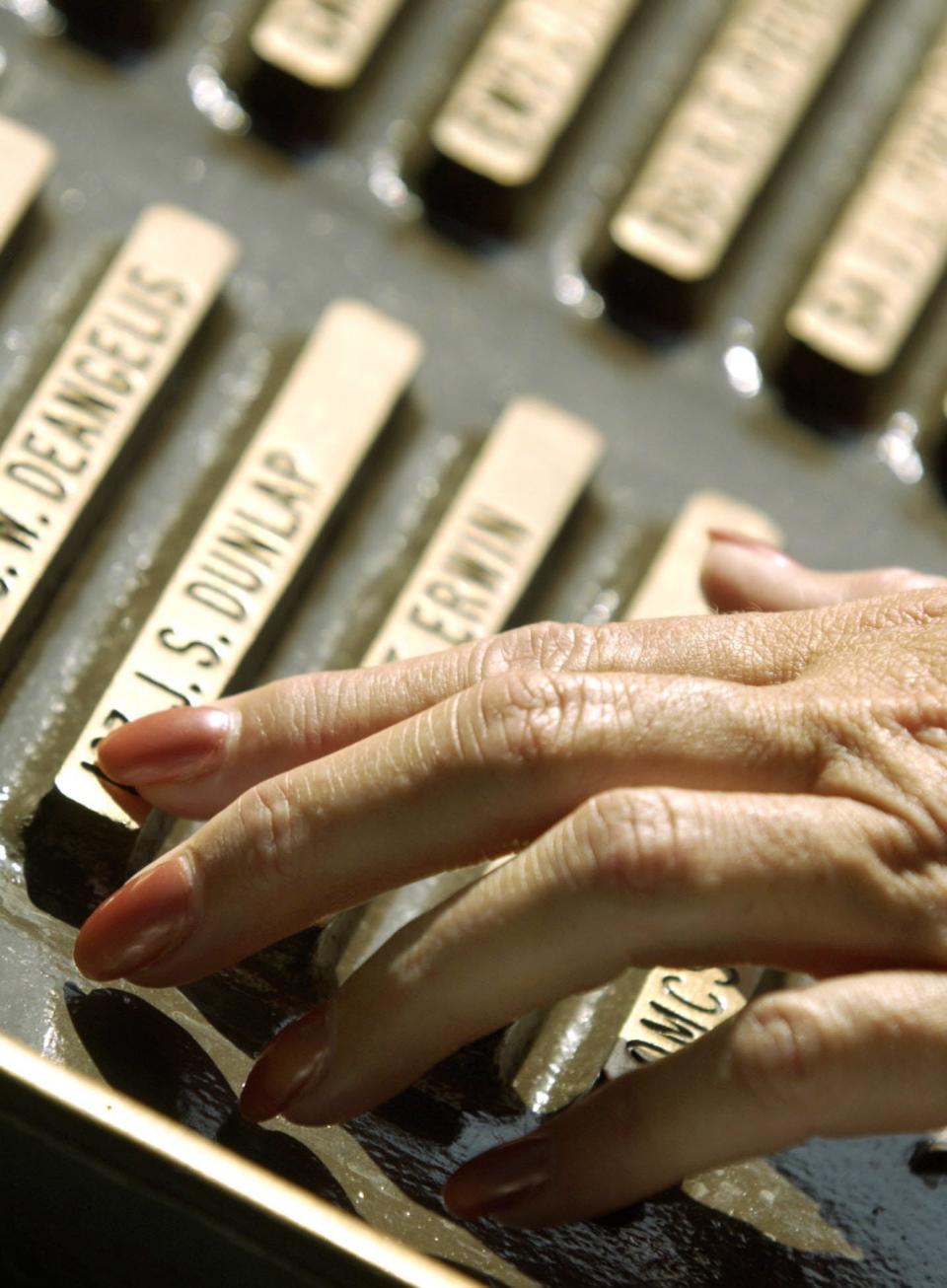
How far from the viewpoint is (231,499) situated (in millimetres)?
1102

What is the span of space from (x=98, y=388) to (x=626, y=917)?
0.57m

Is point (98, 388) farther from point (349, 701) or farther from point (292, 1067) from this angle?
point (292, 1067)

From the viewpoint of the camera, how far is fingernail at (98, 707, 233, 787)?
0.91 m

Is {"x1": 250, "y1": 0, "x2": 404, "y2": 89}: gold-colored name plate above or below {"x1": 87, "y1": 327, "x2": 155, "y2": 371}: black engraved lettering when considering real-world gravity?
above

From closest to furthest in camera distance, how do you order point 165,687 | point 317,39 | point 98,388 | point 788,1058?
point 788,1058
point 165,687
point 98,388
point 317,39

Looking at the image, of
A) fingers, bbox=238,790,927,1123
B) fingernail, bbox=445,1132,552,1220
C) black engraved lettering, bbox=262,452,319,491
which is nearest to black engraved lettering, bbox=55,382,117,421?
black engraved lettering, bbox=262,452,319,491

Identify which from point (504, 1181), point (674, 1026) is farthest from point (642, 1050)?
point (504, 1181)

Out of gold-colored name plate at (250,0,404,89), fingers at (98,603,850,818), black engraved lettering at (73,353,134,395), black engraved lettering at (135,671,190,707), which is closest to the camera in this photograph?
fingers at (98,603,850,818)

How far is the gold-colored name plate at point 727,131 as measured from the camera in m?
1.28

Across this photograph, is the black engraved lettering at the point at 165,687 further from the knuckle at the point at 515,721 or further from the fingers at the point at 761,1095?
the fingers at the point at 761,1095

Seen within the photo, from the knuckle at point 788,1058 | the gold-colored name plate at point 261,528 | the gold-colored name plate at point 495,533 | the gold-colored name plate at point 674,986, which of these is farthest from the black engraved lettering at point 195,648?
the knuckle at point 788,1058

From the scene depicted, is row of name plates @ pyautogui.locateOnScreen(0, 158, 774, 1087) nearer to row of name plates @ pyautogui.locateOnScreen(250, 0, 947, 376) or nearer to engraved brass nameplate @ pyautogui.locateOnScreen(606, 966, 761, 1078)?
engraved brass nameplate @ pyautogui.locateOnScreen(606, 966, 761, 1078)

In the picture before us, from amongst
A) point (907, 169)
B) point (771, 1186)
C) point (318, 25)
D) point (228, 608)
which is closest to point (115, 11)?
point (318, 25)

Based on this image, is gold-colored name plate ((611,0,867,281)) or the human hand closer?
the human hand
